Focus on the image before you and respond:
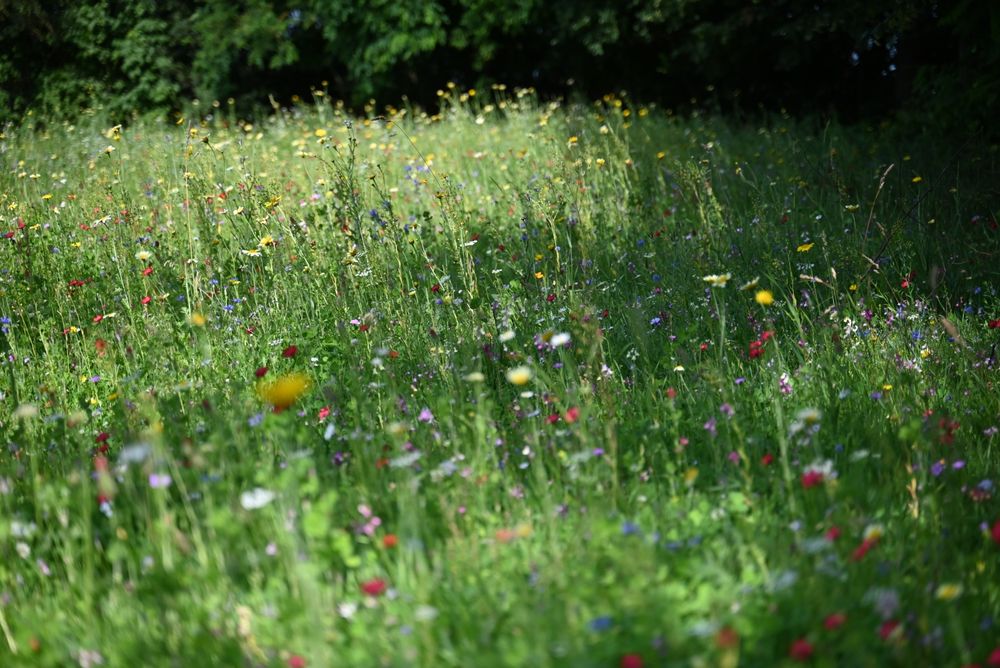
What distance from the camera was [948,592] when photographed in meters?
1.70

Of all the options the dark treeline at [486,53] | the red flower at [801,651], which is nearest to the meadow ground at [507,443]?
the red flower at [801,651]

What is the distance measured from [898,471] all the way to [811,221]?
2600mm

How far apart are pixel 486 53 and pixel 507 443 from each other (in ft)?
38.2

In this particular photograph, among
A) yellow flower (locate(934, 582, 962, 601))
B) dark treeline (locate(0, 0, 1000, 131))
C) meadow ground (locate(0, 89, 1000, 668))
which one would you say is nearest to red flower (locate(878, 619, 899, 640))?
meadow ground (locate(0, 89, 1000, 668))

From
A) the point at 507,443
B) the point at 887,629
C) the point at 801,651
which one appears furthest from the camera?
the point at 507,443

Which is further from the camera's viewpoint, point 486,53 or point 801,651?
point 486,53

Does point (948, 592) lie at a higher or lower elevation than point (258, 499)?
lower

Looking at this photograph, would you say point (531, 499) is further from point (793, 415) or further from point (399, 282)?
point (399, 282)

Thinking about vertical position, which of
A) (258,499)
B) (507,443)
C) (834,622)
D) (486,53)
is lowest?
(507,443)

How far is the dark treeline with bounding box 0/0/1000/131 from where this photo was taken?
907 cm

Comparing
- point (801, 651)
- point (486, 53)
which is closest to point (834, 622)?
point (801, 651)

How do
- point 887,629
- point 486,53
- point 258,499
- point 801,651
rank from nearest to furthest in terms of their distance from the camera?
point 801,651
point 887,629
point 258,499
point 486,53

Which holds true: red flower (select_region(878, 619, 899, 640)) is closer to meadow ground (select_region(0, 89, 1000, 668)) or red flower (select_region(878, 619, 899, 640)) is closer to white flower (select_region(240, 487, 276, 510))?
meadow ground (select_region(0, 89, 1000, 668))

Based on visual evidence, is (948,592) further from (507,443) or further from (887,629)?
(507,443)
